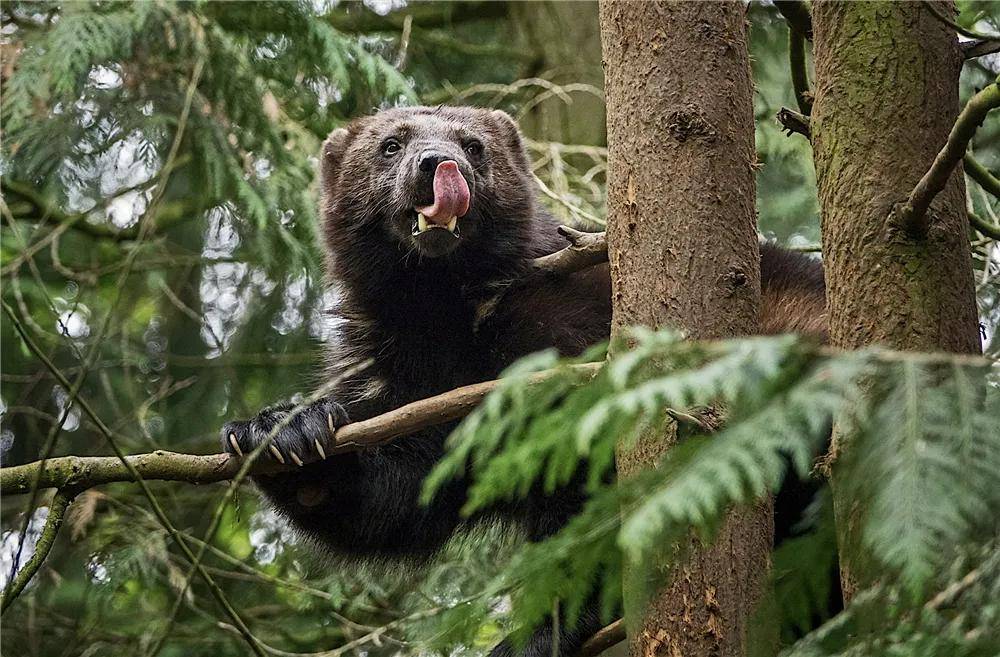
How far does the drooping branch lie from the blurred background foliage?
1635 millimetres

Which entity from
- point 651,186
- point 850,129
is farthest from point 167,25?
point 850,129

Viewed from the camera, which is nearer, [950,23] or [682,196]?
[950,23]

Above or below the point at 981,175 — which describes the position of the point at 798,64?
above

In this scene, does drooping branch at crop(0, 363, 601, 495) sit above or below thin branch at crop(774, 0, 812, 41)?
below

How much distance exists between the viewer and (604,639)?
10.9 ft

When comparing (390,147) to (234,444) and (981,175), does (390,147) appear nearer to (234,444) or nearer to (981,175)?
(234,444)

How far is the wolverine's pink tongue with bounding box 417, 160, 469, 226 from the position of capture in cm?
405

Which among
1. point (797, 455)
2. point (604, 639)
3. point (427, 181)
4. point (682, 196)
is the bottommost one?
point (604, 639)

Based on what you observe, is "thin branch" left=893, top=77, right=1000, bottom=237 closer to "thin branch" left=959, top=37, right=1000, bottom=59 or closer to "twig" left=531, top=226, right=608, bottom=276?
"thin branch" left=959, top=37, right=1000, bottom=59

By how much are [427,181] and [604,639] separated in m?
1.76

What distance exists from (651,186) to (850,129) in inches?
19.2

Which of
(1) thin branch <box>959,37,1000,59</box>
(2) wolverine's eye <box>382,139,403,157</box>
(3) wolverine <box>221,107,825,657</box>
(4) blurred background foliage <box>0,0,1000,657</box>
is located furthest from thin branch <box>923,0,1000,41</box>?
(2) wolverine's eye <box>382,139,403,157</box>

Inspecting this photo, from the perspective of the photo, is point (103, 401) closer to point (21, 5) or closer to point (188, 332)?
point (188, 332)

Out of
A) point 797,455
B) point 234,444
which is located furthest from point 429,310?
point 797,455
